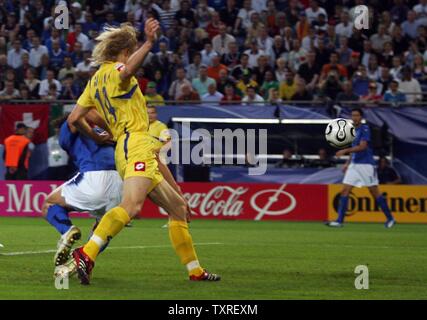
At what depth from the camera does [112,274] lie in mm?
11891

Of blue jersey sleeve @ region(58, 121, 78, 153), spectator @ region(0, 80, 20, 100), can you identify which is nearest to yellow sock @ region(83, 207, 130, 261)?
blue jersey sleeve @ region(58, 121, 78, 153)

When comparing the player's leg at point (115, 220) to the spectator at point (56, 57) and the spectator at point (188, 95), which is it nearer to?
the spectator at point (188, 95)

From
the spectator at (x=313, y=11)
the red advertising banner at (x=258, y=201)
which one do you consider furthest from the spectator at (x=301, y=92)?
the spectator at (x=313, y=11)

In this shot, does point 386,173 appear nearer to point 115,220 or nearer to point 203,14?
point 203,14

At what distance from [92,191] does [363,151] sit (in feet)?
A: 35.7

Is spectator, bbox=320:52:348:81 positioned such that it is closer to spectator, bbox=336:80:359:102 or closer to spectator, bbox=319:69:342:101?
spectator, bbox=319:69:342:101

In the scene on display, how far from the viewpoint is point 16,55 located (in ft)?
89.4

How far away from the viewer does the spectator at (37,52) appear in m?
27.2

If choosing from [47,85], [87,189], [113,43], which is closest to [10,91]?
[47,85]

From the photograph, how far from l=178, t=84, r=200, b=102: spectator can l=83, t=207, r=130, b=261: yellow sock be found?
14.7 metres

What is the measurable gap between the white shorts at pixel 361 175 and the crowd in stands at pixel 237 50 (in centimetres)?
229

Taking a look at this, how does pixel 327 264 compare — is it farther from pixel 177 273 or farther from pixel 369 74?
pixel 369 74

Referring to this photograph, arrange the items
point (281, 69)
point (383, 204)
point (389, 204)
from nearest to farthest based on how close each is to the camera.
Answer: point (383, 204), point (389, 204), point (281, 69)
